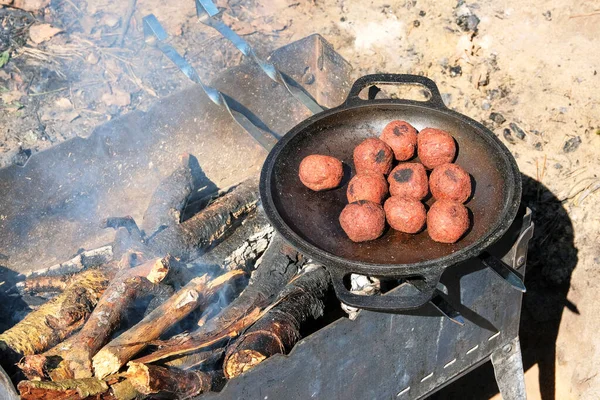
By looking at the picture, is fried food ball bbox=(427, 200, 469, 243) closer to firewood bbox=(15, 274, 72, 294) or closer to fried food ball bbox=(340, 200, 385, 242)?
fried food ball bbox=(340, 200, 385, 242)

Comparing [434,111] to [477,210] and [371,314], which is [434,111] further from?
[371,314]

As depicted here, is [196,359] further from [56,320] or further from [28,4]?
[28,4]

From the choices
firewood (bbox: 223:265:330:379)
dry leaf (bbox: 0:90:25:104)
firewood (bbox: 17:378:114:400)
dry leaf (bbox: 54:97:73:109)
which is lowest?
dry leaf (bbox: 54:97:73:109)

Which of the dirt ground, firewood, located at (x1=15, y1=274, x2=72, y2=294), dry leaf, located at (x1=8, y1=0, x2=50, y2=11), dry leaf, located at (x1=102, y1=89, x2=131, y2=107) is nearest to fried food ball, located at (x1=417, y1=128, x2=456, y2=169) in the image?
the dirt ground

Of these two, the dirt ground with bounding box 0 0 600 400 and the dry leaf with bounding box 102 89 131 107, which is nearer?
the dirt ground with bounding box 0 0 600 400

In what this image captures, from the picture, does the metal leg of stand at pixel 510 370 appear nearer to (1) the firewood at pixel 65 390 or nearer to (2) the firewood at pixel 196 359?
(2) the firewood at pixel 196 359

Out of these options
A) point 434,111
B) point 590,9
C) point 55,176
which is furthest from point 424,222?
point 590,9

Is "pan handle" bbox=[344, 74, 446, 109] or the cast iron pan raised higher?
"pan handle" bbox=[344, 74, 446, 109]

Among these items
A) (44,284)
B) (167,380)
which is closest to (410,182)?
(167,380)
